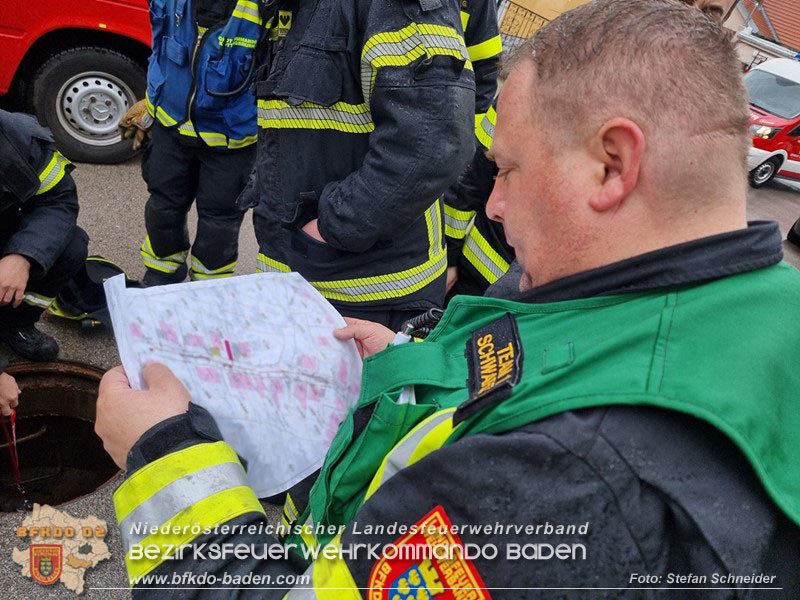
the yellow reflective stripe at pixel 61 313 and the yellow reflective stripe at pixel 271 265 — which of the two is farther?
the yellow reflective stripe at pixel 61 313

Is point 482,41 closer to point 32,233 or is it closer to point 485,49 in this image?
point 485,49

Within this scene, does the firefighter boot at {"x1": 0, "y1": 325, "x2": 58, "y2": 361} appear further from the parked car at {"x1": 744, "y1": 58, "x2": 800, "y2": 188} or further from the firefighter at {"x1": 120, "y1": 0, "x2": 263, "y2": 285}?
the parked car at {"x1": 744, "y1": 58, "x2": 800, "y2": 188}

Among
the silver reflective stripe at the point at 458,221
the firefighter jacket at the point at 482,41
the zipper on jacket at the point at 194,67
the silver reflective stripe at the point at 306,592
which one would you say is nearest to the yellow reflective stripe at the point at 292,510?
the silver reflective stripe at the point at 306,592

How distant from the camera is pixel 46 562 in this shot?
1.99 m

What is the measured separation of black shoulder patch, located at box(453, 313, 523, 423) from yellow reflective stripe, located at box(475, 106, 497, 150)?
5.12 feet

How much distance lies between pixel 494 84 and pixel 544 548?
2284 millimetres

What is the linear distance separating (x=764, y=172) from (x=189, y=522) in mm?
13251

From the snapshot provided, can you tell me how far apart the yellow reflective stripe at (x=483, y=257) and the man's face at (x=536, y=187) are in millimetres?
1284

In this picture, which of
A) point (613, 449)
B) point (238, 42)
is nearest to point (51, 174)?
point (238, 42)

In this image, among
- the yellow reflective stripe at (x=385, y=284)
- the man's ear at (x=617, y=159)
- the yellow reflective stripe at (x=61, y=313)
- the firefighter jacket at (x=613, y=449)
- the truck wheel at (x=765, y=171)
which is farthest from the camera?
the truck wheel at (x=765, y=171)

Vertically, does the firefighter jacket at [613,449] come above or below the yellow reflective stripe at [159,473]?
above

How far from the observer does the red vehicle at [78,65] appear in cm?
398

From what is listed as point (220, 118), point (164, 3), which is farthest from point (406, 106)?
point (164, 3)

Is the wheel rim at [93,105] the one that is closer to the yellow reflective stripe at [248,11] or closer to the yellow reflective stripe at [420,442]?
the yellow reflective stripe at [248,11]
